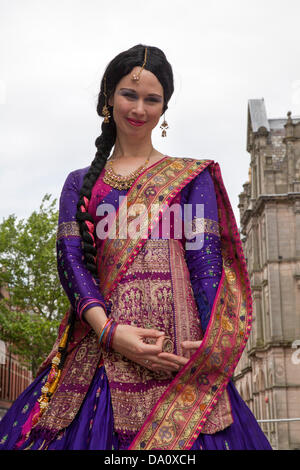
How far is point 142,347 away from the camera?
234 centimetres

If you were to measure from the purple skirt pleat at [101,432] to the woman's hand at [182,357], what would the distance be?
27cm

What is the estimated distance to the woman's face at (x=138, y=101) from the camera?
9.62 feet

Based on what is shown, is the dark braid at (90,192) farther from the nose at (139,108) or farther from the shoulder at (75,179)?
the nose at (139,108)

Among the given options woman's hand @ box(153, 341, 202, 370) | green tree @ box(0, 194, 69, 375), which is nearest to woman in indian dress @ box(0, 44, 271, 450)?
woman's hand @ box(153, 341, 202, 370)

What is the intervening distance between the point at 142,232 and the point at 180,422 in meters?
0.88

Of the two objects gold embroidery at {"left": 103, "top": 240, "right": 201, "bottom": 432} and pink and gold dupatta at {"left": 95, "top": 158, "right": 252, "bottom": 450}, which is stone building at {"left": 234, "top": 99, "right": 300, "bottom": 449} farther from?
gold embroidery at {"left": 103, "top": 240, "right": 201, "bottom": 432}

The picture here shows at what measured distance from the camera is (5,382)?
5247cm

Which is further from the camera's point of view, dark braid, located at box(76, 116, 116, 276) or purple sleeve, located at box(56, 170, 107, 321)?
dark braid, located at box(76, 116, 116, 276)

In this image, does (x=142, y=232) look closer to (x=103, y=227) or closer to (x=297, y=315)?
(x=103, y=227)

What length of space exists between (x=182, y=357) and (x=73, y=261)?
68 cm

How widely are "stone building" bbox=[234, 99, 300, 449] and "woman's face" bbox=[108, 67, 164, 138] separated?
3367 centimetres

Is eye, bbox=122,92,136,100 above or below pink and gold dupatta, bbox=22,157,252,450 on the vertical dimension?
above

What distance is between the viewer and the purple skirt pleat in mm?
2320
